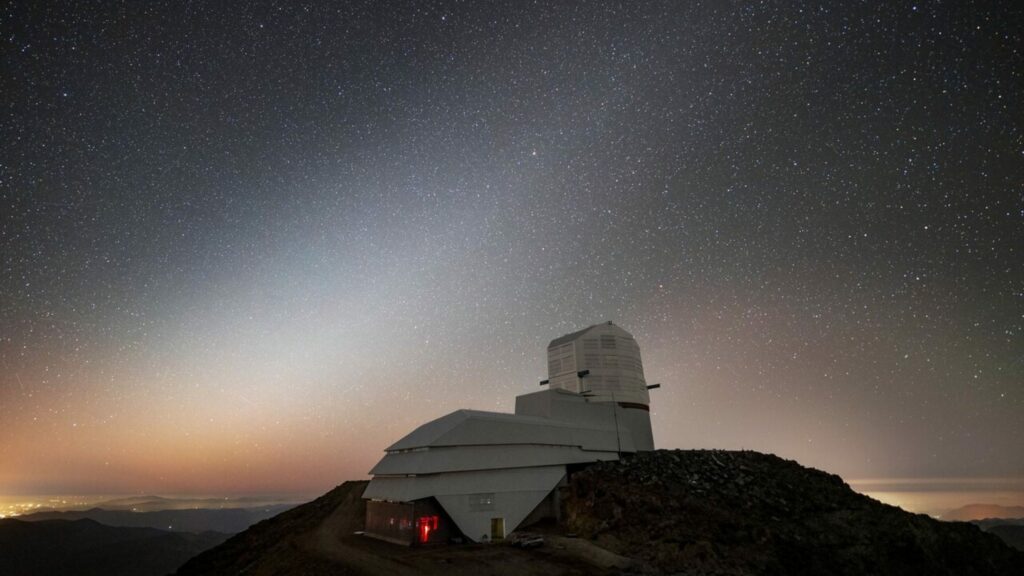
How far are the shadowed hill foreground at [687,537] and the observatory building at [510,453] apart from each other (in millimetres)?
1596

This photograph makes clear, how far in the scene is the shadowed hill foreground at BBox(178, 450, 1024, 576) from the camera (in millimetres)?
21828

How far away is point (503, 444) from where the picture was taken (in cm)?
2975

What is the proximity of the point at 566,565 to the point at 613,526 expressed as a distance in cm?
569

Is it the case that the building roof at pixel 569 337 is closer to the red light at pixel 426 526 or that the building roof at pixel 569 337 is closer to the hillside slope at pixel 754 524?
the hillside slope at pixel 754 524

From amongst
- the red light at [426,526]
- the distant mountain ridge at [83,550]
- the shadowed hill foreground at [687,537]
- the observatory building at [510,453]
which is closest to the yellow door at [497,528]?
the observatory building at [510,453]

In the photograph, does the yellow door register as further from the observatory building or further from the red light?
the red light

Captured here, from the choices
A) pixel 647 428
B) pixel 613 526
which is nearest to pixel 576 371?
pixel 647 428

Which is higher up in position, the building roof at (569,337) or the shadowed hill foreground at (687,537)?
the building roof at (569,337)

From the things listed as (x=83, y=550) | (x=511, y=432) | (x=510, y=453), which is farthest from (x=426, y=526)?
(x=83, y=550)

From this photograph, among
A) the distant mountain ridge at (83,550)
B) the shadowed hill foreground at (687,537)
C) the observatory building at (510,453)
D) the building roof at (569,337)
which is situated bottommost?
the distant mountain ridge at (83,550)

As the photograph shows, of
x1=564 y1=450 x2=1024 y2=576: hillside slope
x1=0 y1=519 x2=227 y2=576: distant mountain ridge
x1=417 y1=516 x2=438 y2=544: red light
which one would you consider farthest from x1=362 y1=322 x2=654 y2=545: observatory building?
x1=0 y1=519 x2=227 y2=576: distant mountain ridge

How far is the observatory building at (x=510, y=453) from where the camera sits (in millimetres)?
25984

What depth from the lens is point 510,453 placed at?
2964cm

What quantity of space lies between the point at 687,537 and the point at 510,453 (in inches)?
421
